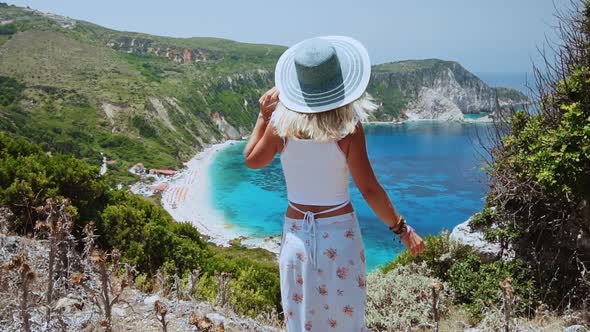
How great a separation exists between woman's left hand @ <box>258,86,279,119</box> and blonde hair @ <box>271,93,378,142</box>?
0.62 ft

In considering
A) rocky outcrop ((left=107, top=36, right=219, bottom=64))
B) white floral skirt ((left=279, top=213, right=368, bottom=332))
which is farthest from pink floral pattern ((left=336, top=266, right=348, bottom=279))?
rocky outcrop ((left=107, top=36, right=219, bottom=64))

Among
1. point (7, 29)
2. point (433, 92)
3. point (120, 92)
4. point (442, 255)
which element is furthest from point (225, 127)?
point (442, 255)

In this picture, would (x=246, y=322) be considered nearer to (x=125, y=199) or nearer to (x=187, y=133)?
(x=125, y=199)

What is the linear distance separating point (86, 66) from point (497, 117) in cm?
10148

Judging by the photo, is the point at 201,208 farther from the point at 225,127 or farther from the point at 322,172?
the point at 225,127

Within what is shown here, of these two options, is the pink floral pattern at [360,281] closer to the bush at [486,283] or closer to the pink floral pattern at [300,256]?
the pink floral pattern at [300,256]

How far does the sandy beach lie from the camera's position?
4012 cm

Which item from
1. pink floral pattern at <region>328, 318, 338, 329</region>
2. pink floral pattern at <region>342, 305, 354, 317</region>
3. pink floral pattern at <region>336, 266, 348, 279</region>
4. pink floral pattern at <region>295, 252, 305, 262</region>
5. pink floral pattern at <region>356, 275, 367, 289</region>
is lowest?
pink floral pattern at <region>328, 318, 338, 329</region>

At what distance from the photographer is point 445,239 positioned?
793cm

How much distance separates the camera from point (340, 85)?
212 cm

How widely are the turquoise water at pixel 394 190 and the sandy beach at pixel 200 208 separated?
1.30 metres

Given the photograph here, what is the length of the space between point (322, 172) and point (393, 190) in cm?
6166

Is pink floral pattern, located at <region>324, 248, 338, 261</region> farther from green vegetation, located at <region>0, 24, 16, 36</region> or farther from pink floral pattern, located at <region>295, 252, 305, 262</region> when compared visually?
green vegetation, located at <region>0, 24, 16, 36</region>

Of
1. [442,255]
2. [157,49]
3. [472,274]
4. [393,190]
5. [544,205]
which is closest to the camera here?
[544,205]
